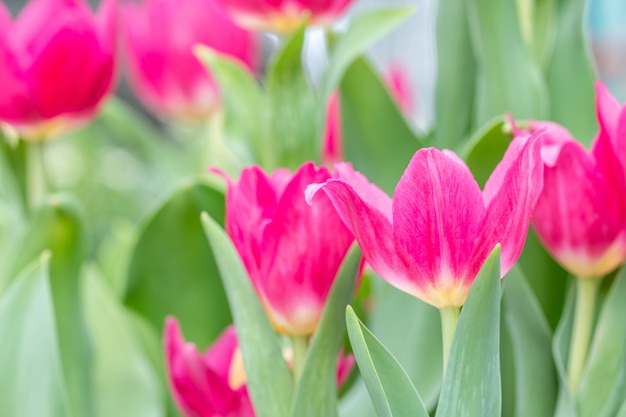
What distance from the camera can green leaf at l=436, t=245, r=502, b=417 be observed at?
28 centimetres

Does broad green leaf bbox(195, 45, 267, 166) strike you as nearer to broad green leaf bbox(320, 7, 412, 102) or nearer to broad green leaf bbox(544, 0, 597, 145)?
broad green leaf bbox(320, 7, 412, 102)

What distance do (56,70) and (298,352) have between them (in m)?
0.22

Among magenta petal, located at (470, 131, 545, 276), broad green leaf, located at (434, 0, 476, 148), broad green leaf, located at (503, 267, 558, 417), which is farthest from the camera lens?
broad green leaf, located at (434, 0, 476, 148)

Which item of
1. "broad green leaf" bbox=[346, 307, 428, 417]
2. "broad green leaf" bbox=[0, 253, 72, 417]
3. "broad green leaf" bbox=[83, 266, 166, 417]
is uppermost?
"broad green leaf" bbox=[346, 307, 428, 417]

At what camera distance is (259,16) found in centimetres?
47

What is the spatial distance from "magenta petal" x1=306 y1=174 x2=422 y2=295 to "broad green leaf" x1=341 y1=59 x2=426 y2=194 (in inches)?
6.4

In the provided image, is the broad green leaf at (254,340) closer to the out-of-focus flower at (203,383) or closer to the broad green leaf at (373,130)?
the out-of-focus flower at (203,383)

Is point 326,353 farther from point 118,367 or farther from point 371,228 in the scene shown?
Result: point 118,367

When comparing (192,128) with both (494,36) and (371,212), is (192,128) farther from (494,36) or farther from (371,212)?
(371,212)

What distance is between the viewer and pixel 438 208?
280 millimetres

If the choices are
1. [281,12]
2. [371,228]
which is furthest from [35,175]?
[371,228]

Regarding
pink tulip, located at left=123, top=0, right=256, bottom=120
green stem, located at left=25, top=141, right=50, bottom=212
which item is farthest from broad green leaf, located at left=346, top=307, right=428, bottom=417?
pink tulip, located at left=123, top=0, right=256, bottom=120

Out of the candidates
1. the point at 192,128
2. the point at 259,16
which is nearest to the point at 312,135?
the point at 259,16

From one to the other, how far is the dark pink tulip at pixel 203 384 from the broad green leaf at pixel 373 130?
13cm
